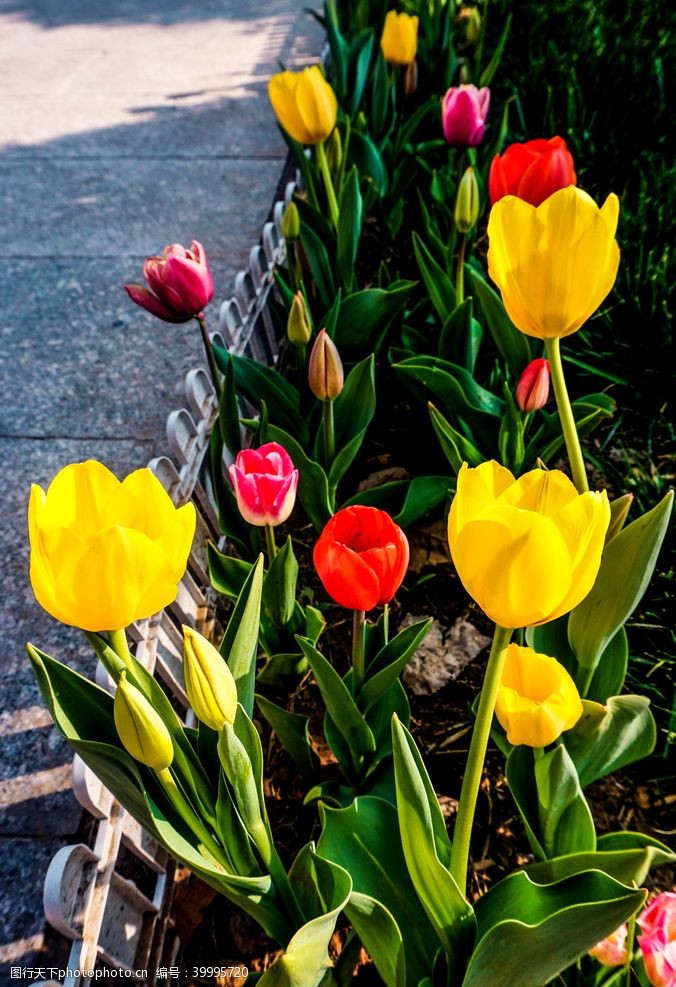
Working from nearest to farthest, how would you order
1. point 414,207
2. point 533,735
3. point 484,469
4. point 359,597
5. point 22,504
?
point 484,469 → point 533,735 → point 359,597 → point 22,504 → point 414,207

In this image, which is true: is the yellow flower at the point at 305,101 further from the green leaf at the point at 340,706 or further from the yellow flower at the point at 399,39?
the green leaf at the point at 340,706

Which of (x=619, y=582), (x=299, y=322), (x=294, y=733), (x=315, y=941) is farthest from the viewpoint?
(x=299, y=322)

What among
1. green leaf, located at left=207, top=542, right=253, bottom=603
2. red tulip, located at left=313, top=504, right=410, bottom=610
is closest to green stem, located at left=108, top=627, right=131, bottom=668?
red tulip, located at left=313, top=504, right=410, bottom=610

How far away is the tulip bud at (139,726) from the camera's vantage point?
0.80 m

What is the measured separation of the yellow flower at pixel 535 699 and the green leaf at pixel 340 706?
0.29 metres

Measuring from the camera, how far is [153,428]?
8.16 feet

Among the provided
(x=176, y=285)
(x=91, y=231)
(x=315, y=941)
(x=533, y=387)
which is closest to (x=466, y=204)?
(x=533, y=387)

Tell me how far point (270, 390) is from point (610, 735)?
42.9 inches

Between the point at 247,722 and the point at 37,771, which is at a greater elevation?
the point at 247,722

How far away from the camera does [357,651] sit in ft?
4.24

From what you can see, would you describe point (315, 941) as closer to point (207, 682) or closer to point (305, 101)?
point (207, 682)

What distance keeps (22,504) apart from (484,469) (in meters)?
1.86

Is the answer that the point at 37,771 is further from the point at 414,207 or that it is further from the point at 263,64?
the point at 263,64

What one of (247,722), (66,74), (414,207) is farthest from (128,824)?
(66,74)
